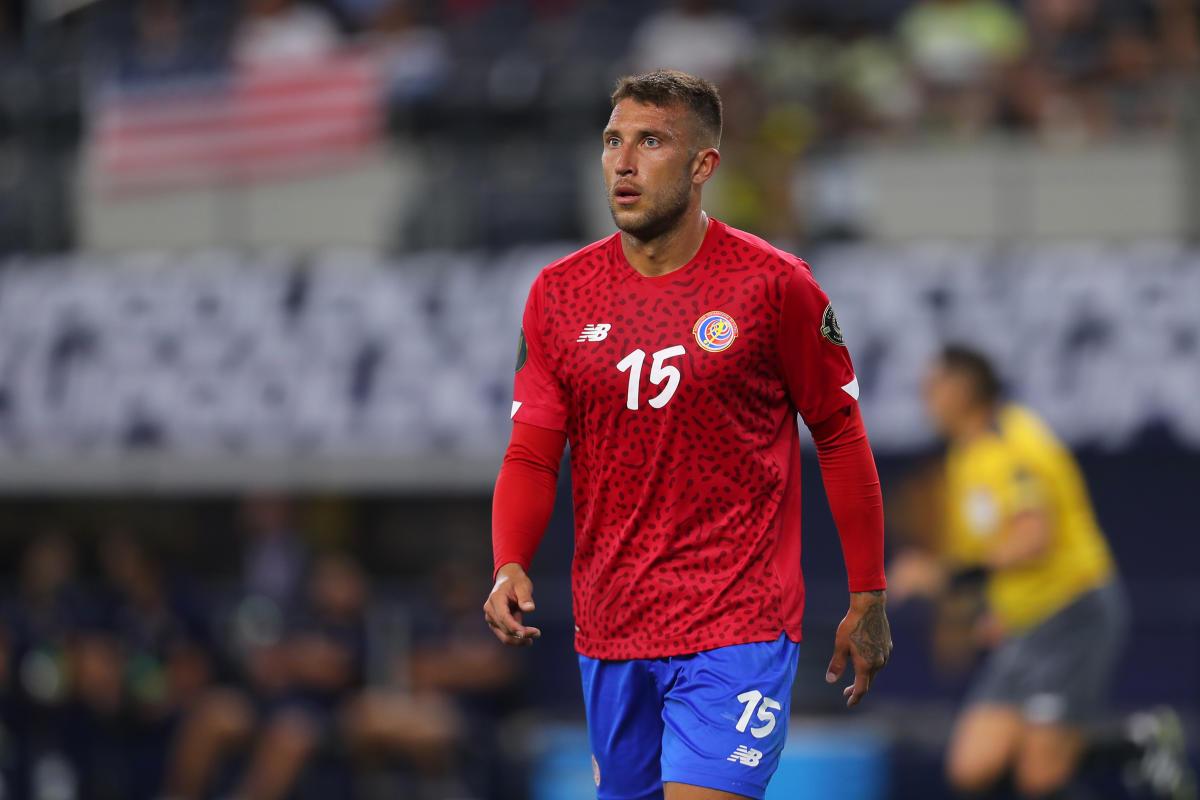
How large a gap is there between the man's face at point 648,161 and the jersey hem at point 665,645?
3.34ft

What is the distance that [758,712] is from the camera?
4855mm

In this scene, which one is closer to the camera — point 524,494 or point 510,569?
point 510,569

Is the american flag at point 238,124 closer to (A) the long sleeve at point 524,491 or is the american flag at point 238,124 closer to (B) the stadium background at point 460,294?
(B) the stadium background at point 460,294

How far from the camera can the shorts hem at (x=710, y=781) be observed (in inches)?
188

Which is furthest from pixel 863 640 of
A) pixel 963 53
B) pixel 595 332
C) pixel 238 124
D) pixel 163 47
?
pixel 163 47

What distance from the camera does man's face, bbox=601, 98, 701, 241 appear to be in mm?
4777

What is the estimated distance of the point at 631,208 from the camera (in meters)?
4.80

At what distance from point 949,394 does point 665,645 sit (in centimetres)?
392

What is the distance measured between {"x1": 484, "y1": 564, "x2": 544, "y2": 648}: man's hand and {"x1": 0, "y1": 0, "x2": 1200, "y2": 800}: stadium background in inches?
222

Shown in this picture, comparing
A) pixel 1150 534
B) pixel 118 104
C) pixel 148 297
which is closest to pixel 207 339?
pixel 148 297

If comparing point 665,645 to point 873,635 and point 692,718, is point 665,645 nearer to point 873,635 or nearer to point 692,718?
point 692,718

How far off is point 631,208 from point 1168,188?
7.02 meters

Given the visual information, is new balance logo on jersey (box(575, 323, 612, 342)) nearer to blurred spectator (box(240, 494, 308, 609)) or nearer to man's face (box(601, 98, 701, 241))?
man's face (box(601, 98, 701, 241))

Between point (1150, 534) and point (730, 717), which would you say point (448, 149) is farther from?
point (730, 717)
